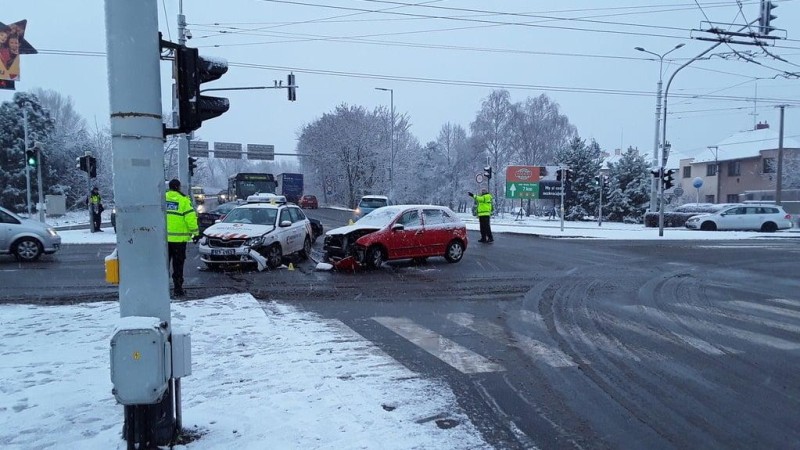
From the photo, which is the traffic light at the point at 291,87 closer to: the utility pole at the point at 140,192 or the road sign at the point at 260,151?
the utility pole at the point at 140,192

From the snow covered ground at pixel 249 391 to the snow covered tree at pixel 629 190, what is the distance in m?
44.5

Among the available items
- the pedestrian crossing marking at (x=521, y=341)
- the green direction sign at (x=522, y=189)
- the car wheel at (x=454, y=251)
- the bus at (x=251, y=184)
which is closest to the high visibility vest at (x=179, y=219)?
the pedestrian crossing marking at (x=521, y=341)

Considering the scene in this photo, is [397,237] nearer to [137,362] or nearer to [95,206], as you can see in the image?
[137,362]

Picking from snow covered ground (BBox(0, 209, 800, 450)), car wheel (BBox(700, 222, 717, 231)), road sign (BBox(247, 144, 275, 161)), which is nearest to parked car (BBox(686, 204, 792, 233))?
car wheel (BBox(700, 222, 717, 231))

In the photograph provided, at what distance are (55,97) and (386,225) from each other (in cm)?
8907

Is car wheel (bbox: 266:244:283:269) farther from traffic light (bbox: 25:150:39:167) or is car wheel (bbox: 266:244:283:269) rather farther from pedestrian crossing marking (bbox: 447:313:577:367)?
traffic light (bbox: 25:150:39:167)

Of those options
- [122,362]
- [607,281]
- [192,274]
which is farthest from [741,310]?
[192,274]

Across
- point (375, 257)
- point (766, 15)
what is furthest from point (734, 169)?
point (375, 257)

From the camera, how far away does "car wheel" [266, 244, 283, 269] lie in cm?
1338

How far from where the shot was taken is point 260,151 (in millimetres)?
72812

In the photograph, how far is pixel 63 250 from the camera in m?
17.9

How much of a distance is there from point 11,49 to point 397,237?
72.8 feet

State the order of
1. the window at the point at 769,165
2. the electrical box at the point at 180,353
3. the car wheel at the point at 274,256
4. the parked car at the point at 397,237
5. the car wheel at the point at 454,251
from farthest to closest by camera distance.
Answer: the window at the point at 769,165, the car wheel at the point at 454,251, the car wheel at the point at 274,256, the parked car at the point at 397,237, the electrical box at the point at 180,353

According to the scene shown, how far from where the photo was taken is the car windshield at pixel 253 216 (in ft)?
46.0
